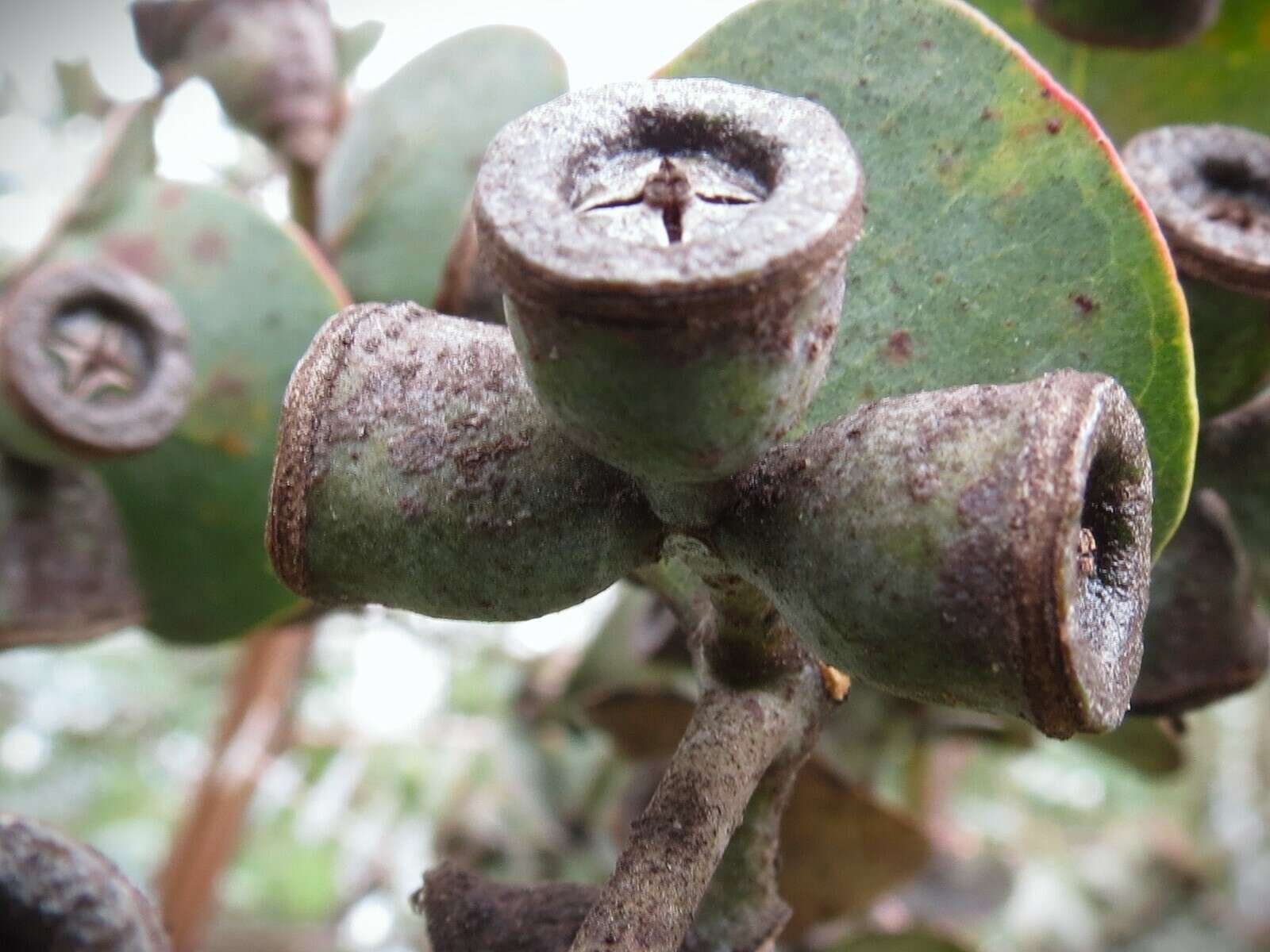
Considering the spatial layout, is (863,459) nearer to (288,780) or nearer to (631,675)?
(631,675)

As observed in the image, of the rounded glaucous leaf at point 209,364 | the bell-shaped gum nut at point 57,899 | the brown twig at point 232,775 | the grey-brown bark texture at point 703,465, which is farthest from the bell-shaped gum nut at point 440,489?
the brown twig at point 232,775

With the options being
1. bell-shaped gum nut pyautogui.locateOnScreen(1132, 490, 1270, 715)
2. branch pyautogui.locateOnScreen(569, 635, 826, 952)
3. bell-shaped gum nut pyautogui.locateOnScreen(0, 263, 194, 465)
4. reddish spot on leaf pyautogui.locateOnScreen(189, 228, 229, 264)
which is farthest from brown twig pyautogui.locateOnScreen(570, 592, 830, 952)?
reddish spot on leaf pyautogui.locateOnScreen(189, 228, 229, 264)

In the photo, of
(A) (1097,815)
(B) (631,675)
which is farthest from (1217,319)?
(A) (1097,815)

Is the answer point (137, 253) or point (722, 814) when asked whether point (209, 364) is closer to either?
point (137, 253)

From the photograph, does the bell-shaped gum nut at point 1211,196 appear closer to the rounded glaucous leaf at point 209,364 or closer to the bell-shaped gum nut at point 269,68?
the rounded glaucous leaf at point 209,364

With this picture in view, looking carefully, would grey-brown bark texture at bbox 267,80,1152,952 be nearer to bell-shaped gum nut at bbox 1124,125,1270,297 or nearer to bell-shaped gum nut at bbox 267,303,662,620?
bell-shaped gum nut at bbox 267,303,662,620

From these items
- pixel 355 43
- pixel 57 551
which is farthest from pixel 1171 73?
pixel 57 551
